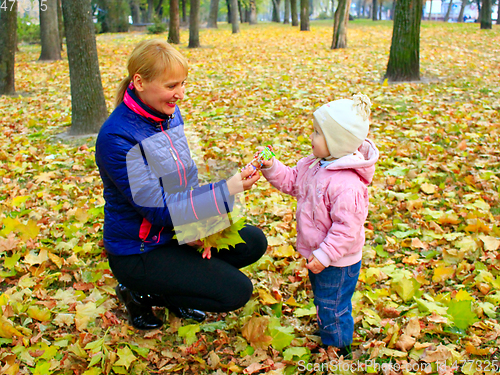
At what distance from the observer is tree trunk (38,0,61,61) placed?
39.1ft

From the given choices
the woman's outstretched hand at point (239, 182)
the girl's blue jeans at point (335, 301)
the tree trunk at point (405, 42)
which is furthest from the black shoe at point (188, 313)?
the tree trunk at point (405, 42)

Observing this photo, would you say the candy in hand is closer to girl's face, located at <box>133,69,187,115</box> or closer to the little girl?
the little girl

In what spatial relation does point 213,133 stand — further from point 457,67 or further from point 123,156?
point 457,67

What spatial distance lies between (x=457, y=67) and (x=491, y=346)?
8.53 metres

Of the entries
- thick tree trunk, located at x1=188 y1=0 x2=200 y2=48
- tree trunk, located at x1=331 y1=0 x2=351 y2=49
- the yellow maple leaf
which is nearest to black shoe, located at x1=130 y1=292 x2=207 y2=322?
the yellow maple leaf

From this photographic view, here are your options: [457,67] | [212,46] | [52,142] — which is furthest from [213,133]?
[212,46]

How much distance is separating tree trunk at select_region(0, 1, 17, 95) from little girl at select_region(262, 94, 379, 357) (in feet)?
26.7

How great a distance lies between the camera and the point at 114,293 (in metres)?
2.75

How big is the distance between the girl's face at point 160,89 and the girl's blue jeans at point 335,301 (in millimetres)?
1212

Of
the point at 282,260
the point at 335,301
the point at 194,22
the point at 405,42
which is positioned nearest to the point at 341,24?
the point at 194,22

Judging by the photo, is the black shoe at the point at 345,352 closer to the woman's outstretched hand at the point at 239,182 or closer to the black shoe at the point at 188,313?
the black shoe at the point at 188,313

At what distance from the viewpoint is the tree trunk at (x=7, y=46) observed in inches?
312

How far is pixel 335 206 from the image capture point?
74.5 inches

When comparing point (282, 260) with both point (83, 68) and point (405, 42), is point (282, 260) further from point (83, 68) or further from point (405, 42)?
point (405, 42)
